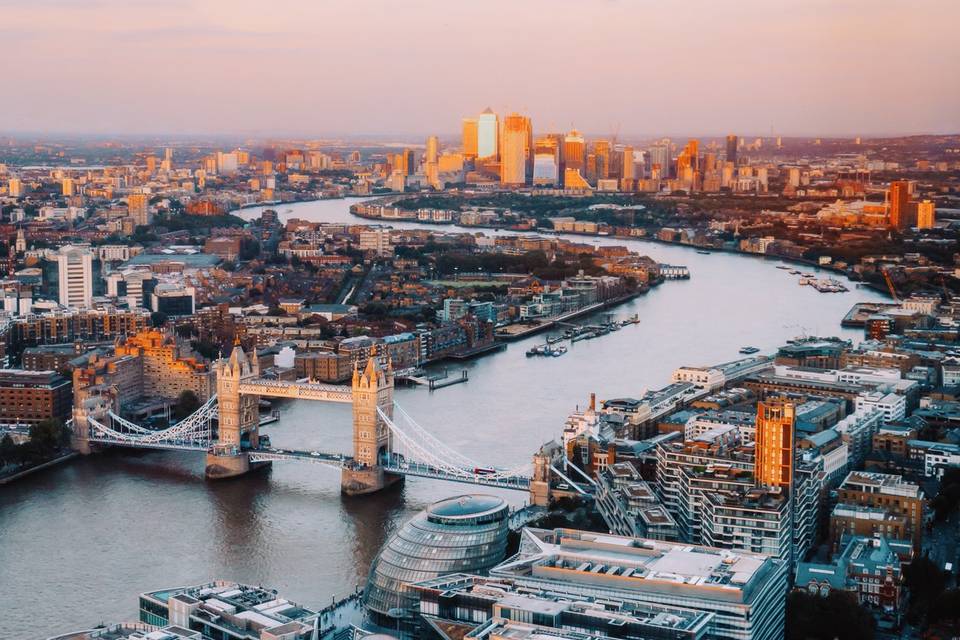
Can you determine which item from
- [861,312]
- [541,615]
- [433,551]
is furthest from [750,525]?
[861,312]

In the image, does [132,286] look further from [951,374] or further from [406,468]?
[951,374]

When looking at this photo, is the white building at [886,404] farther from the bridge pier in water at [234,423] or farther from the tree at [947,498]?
the bridge pier in water at [234,423]

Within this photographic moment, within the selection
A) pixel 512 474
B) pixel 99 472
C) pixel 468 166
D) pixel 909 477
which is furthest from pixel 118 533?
pixel 468 166

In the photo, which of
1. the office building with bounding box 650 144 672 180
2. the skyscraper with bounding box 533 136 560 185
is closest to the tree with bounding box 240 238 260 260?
the skyscraper with bounding box 533 136 560 185

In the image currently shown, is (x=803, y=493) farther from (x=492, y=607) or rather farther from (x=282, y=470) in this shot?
(x=282, y=470)

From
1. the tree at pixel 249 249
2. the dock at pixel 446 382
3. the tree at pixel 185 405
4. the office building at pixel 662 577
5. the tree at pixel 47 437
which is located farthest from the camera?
the tree at pixel 249 249

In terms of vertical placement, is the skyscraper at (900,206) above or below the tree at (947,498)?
above

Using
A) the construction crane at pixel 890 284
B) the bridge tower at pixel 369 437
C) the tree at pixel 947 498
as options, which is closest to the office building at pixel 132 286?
the bridge tower at pixel 369 437
